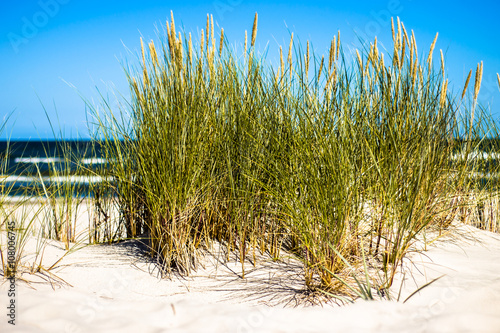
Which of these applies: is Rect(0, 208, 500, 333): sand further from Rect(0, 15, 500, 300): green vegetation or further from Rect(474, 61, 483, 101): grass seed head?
Rect(474, 61, 483, 101): grass seed head

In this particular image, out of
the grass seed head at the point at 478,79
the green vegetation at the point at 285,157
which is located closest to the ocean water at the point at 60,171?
the green vegetation at the point at 285,157

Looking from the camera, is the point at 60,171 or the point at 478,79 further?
the point at 60,171

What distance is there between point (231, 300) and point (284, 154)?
2.59 ft

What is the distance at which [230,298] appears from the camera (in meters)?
1.74

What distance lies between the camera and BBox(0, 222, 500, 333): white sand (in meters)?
1.37

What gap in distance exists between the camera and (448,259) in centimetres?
206

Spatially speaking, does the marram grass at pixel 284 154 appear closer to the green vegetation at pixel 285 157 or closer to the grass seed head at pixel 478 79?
the green vegetation at pixel 285 157

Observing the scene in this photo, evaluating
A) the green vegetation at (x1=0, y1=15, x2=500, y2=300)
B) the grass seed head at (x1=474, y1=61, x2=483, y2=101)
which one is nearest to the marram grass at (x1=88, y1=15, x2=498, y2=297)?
the green vegetation at (x1=0, y1=15, x2=500, y2=300)

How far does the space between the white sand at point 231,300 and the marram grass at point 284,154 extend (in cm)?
13

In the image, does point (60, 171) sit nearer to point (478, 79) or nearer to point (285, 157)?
point (285, 157)

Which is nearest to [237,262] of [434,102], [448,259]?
[448,259]

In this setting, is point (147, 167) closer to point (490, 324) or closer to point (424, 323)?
point (424, 323)

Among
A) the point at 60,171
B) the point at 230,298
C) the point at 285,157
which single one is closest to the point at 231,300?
the point at 230,298

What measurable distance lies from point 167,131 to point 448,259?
5.54 feet
